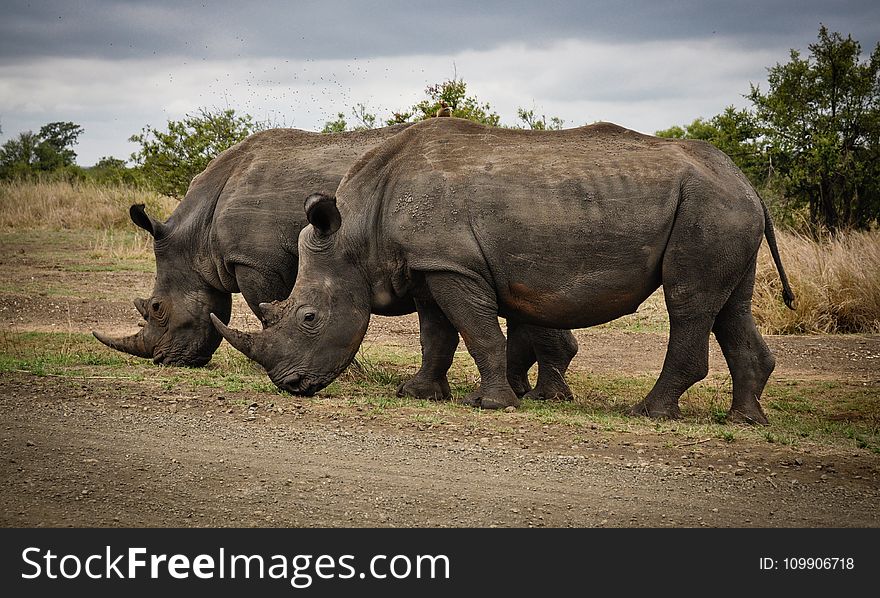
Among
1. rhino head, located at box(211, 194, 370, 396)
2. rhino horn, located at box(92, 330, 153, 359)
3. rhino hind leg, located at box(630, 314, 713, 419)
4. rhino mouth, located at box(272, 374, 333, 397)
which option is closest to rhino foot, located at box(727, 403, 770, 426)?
rhino hind leg, located at box(630, 314, 713, 419)

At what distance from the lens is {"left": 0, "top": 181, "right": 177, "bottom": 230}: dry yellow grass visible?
2608 centimetres

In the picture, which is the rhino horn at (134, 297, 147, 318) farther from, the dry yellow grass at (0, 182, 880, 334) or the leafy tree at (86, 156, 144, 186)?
the leafy tree at (86, 156, 144, 186)

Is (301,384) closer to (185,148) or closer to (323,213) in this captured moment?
(323,213)

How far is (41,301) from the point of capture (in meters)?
15.6

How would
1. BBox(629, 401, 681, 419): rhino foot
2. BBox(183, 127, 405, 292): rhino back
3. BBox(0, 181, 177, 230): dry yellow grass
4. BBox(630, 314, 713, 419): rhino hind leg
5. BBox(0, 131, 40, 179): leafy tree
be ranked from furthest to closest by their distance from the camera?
BBox(0, 131, 40, 179): leafy tree, BBox(0, 181, 177, 230): dry yellow grass, BBox(183, 127, 405, 292): rhino back, BBox(629, 401, 681, 419): rhino foot, BBox(630, 314, 713, 419): rhino hind leg

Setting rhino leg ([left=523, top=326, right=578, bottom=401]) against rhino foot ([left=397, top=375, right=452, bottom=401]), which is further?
rhino leg ([left=523, top=326, right=578, bottom=401])

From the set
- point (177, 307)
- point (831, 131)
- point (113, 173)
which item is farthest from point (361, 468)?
point (113, 173)

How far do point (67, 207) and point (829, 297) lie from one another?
18.7 metres

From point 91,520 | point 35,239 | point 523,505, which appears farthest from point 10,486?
point 35,239

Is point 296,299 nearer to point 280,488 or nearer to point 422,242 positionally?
point 422,242

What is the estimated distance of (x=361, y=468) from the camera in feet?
22.7

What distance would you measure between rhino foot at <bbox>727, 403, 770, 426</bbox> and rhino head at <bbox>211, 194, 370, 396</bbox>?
304cm

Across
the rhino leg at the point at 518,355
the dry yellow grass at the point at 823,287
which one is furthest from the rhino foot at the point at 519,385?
the dry yellow grass at the point at 823,287

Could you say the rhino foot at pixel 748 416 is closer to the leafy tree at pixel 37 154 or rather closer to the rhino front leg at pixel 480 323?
the rhino front leg at pixel 480 323
